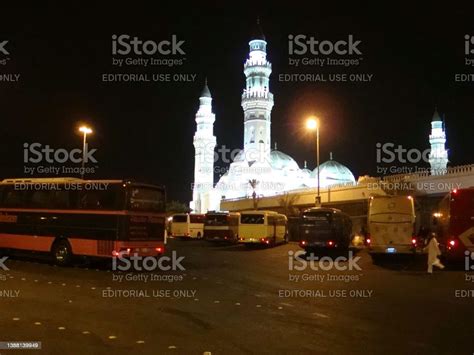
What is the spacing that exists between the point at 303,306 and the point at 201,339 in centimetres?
360

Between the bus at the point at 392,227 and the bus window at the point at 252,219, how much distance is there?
32.0ft

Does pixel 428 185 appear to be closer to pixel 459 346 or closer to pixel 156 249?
pixel 156 249

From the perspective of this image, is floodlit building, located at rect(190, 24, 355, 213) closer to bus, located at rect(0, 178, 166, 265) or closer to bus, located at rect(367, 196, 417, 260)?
bus, located at rect(367, 196, 417, 260)

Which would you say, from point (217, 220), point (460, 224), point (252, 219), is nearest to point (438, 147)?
point (217, 220)

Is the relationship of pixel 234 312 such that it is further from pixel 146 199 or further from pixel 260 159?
pixel 260 159

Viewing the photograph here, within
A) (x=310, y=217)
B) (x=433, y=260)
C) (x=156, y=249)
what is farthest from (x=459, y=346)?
(x=310, y=217)

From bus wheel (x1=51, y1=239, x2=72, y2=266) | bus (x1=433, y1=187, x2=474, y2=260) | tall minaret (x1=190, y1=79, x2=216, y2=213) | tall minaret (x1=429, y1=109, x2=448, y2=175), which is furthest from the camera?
tall minaret (x1=190, y1=79, x2=216, y2=213)

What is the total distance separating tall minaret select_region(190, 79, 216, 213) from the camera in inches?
3716

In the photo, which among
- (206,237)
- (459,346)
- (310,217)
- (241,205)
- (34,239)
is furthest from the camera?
(241,205)

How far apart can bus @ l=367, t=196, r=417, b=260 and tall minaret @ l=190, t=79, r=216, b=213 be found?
71047mm

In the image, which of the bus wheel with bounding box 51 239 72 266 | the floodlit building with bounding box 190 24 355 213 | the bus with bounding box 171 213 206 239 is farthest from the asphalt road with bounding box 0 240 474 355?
the floodlit building with bounding box 190 24 355 213

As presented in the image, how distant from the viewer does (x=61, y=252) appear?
60.4ft

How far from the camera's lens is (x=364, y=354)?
7.46 meters

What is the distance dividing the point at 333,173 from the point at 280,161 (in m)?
9.32
